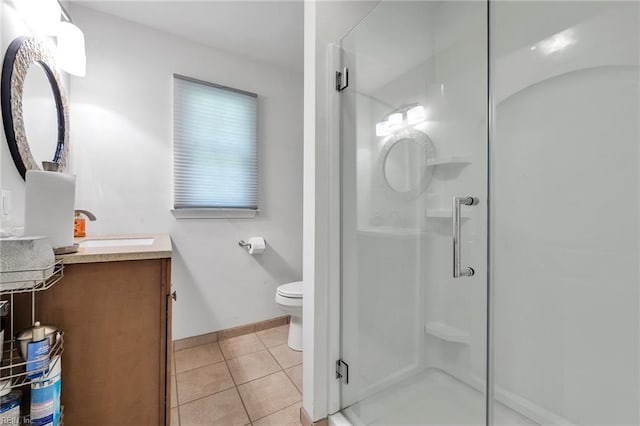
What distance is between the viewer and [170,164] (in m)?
2.06

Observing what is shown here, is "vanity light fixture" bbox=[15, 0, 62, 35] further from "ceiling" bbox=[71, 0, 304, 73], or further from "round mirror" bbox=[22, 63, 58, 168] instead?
"ceiling" bbox=[71, 0, 304, 73]

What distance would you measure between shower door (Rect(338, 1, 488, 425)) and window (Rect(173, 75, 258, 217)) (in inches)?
47.6

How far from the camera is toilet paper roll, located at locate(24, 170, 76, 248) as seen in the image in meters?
0.88

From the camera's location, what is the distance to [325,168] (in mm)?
1346

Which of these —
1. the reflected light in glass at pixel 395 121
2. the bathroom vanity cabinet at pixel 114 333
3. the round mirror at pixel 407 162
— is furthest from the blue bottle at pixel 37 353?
the reflected light in glass at pixel 395 121

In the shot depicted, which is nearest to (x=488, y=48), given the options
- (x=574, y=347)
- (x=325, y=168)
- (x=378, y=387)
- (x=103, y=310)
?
(x=325, y=168)

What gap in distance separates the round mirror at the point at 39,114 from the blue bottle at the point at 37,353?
0.86 meters

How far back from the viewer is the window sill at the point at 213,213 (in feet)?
6.86

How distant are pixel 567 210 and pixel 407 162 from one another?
2.77 feet

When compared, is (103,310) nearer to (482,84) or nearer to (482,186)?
(482,186)

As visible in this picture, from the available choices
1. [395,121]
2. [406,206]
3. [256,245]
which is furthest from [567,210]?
[256,245]

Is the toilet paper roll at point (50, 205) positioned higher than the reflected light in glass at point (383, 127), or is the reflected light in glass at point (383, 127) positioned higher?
the reflected light in glass at point (383, 127)

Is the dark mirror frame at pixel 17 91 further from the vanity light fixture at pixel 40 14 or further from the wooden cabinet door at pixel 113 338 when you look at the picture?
the wooden cabinet door at pixel 113 338

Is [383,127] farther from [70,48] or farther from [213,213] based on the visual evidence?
[70,48]
